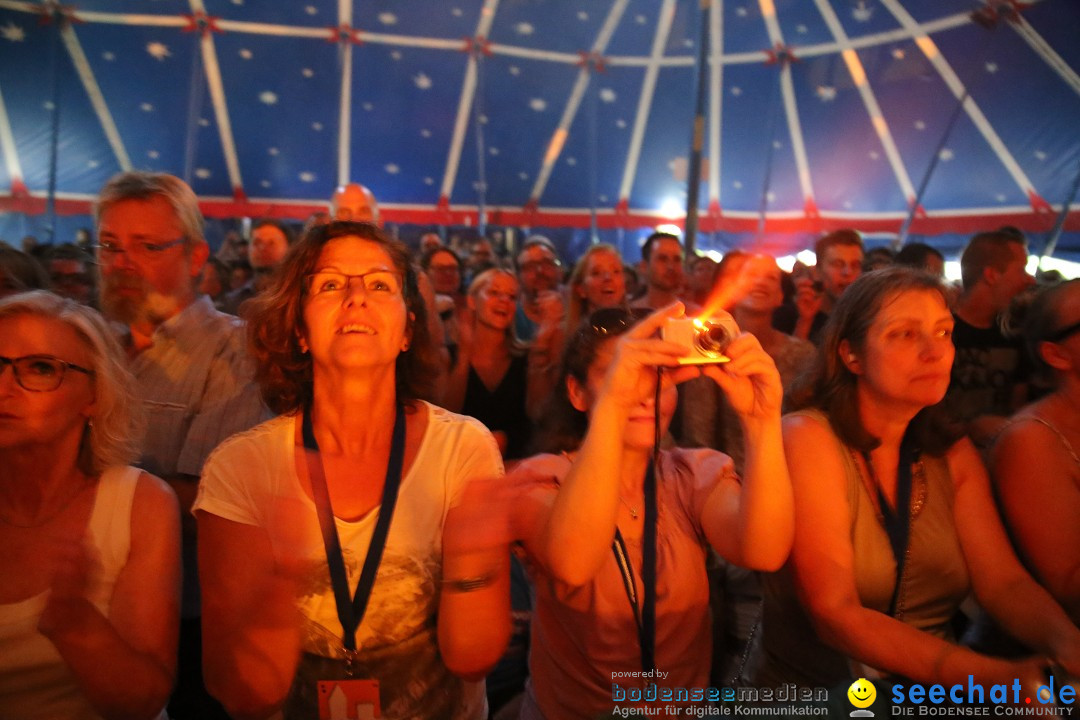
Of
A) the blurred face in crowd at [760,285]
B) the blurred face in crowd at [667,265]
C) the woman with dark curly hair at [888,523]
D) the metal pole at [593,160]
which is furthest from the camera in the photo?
the metal pole at [593,160]

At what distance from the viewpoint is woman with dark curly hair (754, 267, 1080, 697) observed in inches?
58.5

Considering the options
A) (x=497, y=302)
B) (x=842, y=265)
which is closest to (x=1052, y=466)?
(x=842, y=265)

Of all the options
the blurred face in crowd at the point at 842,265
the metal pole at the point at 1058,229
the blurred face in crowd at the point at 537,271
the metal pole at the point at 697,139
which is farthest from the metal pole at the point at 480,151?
the metal pole at the point at 1058,229

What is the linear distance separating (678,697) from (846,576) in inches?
19.7

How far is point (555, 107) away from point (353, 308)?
38.2 ft

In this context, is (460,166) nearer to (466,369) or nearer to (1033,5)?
(1033,5)

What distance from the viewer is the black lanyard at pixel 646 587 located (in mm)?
1507

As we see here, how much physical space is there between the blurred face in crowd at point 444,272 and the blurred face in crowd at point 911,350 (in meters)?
3.33

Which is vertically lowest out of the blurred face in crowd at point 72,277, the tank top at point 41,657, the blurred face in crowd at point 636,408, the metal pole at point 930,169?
the tank top at point 41,657

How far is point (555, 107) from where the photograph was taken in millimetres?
12156

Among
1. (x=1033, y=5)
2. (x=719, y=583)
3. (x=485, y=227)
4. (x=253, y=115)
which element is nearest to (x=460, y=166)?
A: (x=485, y=227)

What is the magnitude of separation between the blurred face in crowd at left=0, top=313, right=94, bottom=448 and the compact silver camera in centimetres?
136

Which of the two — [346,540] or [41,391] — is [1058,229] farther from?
[41,391]

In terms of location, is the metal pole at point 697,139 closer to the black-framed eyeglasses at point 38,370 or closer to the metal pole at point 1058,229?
the black-framed eyeglasses at point 38,370
